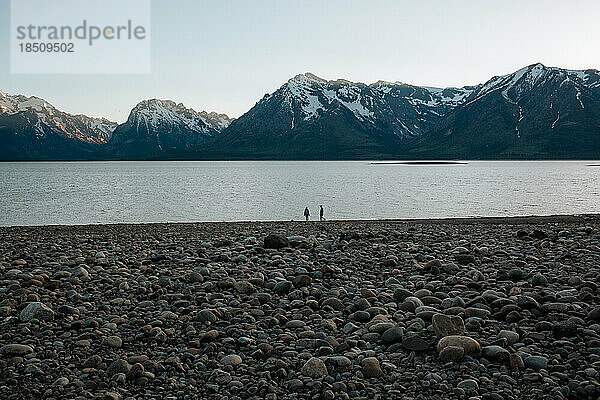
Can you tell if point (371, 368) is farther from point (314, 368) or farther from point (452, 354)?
point (452, 354)

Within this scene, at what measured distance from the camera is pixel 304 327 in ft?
29.1

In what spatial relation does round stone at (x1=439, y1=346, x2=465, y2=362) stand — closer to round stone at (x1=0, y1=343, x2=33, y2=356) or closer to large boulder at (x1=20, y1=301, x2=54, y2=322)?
round stone at (x1=0, y1=343, x2=33, y2=356)

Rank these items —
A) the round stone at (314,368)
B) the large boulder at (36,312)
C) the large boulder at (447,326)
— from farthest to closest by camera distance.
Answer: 1. the large boulder at (36,312)
2. the large boulder at (447,326)
3. the round stone at (314,368)

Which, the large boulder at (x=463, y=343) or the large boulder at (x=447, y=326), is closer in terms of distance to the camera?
the large boulder at (x=463, y=343)

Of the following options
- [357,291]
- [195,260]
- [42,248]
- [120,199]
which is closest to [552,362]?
[357,291]

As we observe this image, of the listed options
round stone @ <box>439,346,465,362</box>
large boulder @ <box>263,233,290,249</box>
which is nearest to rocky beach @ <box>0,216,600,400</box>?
round stone @ <box>439,346,465,362</box>

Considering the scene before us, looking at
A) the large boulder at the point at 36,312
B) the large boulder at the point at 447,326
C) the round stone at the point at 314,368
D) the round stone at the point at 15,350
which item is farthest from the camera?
A: the large boulder at the point at 36,312

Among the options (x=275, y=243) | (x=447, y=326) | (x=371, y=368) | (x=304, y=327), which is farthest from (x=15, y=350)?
(x=275, y=243)

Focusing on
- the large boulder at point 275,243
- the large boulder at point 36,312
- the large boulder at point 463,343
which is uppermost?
the large boulder at point 275,243

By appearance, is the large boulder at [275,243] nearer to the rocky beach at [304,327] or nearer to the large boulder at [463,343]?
the rocky beach at [304,327]

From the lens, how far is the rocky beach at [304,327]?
667 centimetres

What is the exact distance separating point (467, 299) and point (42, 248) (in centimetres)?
1565

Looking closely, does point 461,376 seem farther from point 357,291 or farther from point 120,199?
point 120,199

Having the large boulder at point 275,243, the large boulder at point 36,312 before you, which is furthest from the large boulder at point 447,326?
the large boulder at point 275,243
